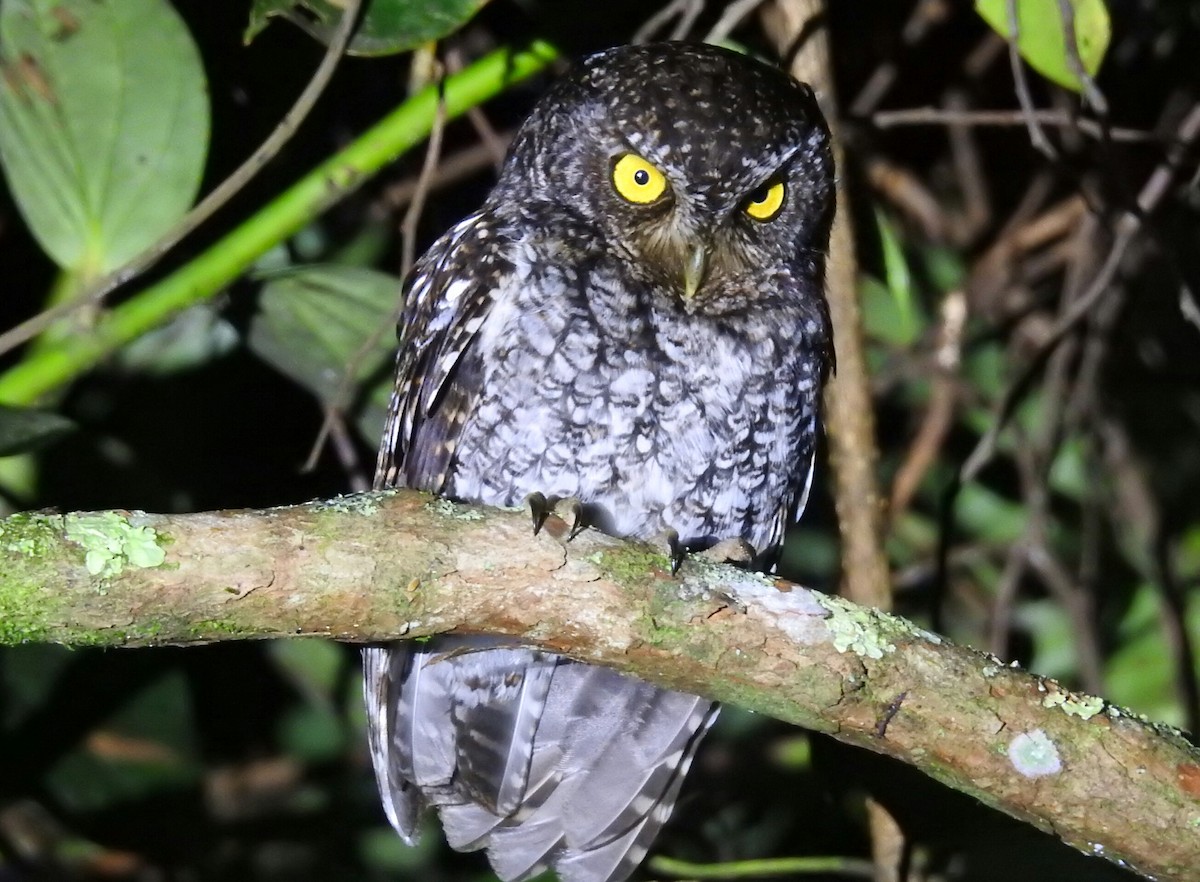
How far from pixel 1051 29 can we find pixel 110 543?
1.88 meters

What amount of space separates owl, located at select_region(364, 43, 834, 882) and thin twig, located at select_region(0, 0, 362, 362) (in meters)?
0.36

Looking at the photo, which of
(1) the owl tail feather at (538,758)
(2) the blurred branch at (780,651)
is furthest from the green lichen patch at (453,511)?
(1) the owl tail feather at (538,758)

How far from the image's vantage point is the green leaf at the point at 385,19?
91.9 inches

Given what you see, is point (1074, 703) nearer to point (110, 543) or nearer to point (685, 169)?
point (685, 169)

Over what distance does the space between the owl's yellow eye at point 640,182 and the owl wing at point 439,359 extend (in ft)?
0.85

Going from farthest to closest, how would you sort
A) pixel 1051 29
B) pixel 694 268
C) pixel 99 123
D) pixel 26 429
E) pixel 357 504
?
pixel 99 123 < pixel 1051 29 < pixel 694 268 < pixel 26 429 < pixel 357 504

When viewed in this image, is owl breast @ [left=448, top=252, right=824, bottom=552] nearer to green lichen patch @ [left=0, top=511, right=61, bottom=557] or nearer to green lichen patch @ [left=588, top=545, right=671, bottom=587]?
green lichen patch @ [left=588, top=545, right=671, bottom=587]

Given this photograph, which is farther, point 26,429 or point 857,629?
point 26,429

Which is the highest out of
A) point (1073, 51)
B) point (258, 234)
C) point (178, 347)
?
point (1073, 51)

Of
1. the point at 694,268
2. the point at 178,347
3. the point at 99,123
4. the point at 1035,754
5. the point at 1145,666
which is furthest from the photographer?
the point at 1145,666

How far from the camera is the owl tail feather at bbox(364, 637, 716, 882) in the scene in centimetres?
270

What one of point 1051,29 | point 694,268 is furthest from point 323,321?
point 1051,29

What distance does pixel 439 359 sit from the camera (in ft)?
7.81

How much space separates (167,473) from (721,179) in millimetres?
1496
